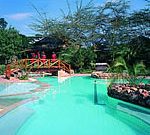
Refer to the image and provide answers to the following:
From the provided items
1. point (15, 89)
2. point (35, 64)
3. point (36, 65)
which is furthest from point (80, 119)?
point (35, 64)

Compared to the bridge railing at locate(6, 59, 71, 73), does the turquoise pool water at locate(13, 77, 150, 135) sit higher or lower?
lower

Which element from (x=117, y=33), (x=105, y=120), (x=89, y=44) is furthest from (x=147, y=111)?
(x=89, y=44)

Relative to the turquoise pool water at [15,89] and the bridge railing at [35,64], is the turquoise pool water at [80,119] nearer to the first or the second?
the turquoise pool water at [15,89]

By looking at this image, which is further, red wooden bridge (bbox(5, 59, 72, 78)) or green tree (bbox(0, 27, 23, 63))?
green tree (bbox(0, 27, 23, 63))

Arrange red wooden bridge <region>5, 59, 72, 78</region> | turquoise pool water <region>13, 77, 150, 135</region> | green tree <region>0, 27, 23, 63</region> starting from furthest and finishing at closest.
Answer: green tree <region>0, 27, 23, 63</region>, red wooden bridge <region>5, 59, 72, 78</region>, turquoise pool water <region>13, 77, 150, 135</region>

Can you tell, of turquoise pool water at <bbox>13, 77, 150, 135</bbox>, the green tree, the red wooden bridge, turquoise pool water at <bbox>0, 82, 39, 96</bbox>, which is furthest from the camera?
the green tree

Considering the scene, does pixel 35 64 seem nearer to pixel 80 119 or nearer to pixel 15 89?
pixel 15 89

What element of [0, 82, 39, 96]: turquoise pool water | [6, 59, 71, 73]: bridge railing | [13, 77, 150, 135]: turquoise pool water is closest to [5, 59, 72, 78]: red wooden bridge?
[6, 59, 71, 73]: bridge railing

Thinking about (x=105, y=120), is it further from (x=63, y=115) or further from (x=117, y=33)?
(x=117, y=33)

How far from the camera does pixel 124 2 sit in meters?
33.2

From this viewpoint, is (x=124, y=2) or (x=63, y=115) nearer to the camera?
(x=63, y=115)

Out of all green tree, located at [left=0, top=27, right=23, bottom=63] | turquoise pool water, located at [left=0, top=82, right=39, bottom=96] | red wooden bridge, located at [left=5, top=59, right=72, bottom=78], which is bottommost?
turquoise pool water, located at [left=0, top=82, right=39, bottom=96]

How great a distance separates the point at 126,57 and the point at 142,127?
7.09 m

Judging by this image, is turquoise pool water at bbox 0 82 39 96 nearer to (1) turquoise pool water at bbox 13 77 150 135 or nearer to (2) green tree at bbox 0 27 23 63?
→ (1) turquoise pool water at bbox 13 77 150 135
